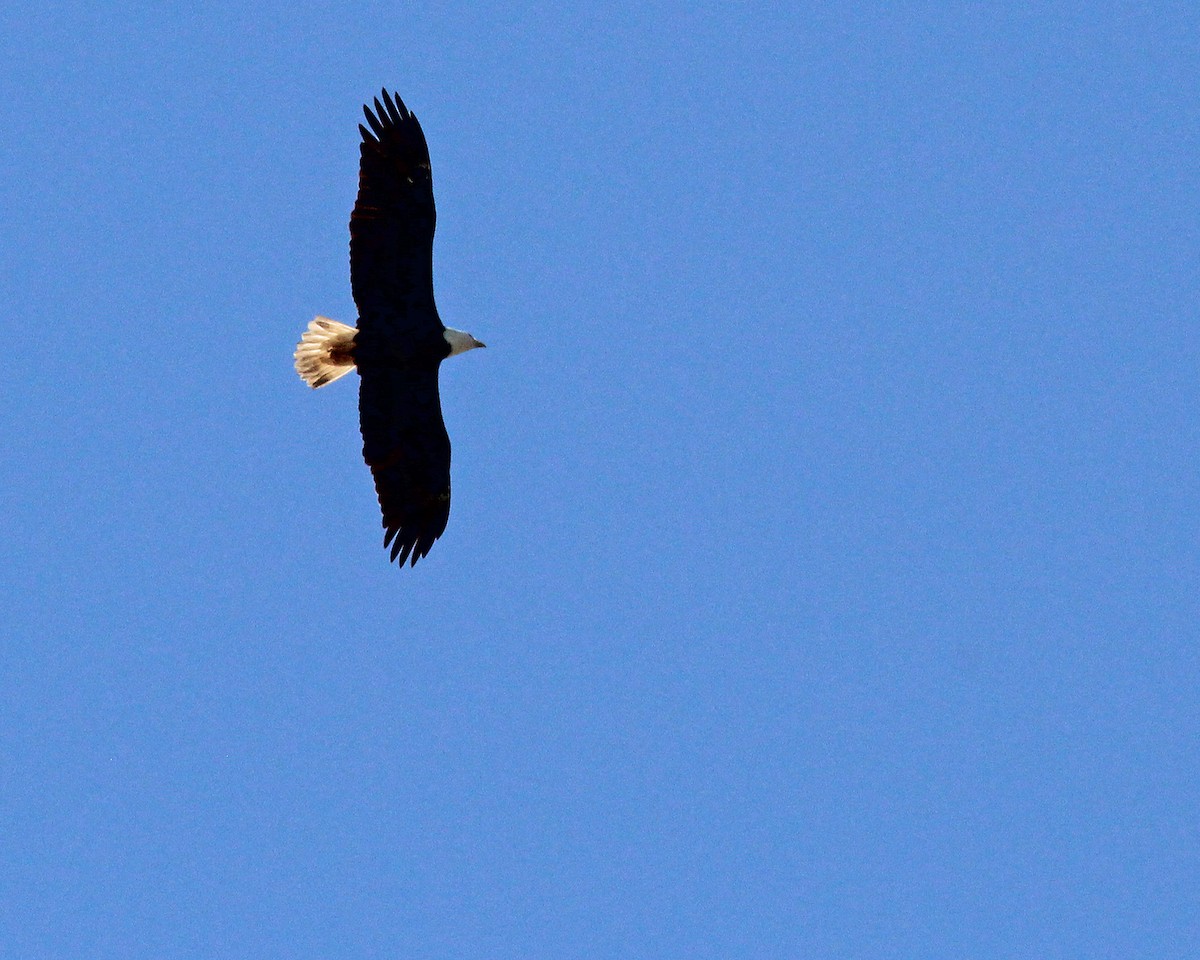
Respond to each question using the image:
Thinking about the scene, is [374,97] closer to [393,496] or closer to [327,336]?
[327,336]

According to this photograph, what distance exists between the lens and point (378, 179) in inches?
637

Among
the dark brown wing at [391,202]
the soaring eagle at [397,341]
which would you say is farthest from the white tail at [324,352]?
the dark brown wing at [391,202]

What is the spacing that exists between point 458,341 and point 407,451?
1211mm

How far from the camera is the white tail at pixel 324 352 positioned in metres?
17.2

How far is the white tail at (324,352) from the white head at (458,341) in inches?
33.9

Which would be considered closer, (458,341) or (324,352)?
(458,341)

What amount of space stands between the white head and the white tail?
862 millimetres

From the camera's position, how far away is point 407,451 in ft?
58.0

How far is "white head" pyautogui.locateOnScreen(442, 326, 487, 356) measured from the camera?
17188mm

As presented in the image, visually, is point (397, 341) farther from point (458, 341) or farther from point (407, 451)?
point (407, 451)

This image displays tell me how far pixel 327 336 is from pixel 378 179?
6.16ft

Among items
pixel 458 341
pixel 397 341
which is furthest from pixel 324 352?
pixel 458 341

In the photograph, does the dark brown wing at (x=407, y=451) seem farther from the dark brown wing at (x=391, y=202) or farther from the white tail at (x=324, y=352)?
the dark brown wing at (x=391, y=202)

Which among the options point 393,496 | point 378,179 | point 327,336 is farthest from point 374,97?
point 393,496
